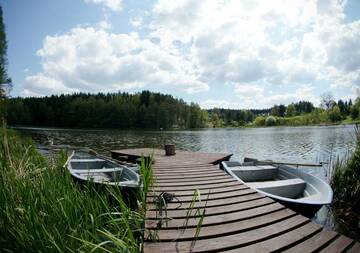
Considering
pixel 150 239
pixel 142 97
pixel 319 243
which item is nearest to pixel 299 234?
pixel 319 243

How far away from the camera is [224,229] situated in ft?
10.7

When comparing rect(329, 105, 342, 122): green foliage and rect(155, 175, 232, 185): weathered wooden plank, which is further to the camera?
rect(329, 105, 342, 122): green foliage

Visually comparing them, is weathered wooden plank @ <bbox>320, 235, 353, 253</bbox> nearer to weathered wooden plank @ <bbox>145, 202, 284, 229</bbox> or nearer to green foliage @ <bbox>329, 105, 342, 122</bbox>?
weathered wooden plank @ <bbox>145, 202, 284, 229</bbox>

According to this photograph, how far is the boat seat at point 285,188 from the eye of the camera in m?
5.41

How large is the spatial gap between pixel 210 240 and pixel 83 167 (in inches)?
302

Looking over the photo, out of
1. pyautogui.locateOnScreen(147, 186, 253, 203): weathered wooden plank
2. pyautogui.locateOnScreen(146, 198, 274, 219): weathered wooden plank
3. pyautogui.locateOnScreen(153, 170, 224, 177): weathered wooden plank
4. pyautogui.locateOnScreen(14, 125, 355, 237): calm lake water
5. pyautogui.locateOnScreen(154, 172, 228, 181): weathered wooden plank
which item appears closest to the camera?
pyautogui.locateOnScreen(146, 198, 274, 219): weathered wooden plank

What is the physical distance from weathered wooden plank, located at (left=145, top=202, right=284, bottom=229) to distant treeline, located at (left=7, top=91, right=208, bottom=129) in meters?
67.9

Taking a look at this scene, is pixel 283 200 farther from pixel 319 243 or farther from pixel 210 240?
pixel 210 240

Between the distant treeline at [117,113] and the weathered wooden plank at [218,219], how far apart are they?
67940 mm

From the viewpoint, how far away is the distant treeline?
72.8 meters

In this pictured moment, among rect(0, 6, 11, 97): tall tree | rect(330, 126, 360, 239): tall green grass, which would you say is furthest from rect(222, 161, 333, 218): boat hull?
rect(0, 6, 11, 97): tall tree

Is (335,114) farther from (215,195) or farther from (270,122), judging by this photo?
(215,195)

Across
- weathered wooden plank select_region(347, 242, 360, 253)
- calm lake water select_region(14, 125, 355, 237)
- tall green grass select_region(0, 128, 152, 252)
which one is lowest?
calm lake water select_region(14, 125, 355, 237)

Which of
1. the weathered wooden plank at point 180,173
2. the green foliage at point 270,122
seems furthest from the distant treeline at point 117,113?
the weathered wooden plank at point 180,173
